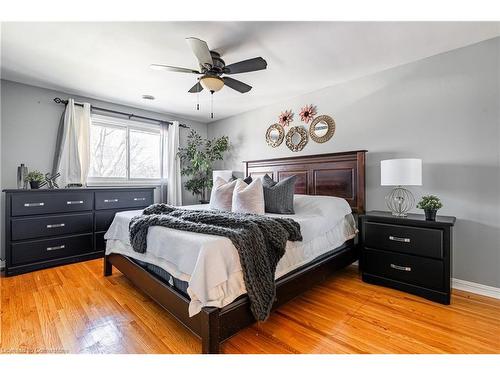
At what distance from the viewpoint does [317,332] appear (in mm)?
1640

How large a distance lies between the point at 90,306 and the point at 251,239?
157cm

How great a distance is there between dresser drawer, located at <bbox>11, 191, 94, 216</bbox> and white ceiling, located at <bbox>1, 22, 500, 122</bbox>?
4.71 feet

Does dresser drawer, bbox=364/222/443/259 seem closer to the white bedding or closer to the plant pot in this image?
the plant pot

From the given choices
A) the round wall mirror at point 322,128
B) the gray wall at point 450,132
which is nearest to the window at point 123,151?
the round wall mirror at point 322,128

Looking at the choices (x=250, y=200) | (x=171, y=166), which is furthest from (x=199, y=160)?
(x=250, y=200)

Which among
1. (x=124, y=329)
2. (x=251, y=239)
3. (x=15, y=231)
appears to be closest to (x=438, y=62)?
(x=251, y=239)

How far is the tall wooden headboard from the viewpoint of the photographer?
112 inches

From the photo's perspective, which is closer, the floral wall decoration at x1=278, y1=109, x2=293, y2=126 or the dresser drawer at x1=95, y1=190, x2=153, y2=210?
the dresser drawer at x1=95, y1=190, x2=153, y2=210

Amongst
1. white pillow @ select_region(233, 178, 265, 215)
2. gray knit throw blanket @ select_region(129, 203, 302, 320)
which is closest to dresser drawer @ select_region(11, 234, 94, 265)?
gray knit throw blanket @ select_region(129, 203, 302, 320)

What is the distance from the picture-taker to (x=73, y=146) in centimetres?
336

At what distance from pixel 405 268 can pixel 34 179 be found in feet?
14.0

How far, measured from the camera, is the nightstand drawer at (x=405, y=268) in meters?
2.06

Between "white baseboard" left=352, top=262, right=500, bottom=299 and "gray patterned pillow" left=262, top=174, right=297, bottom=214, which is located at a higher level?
"gray patterned pillow" left=262, top=174, right=297, bottom=214
